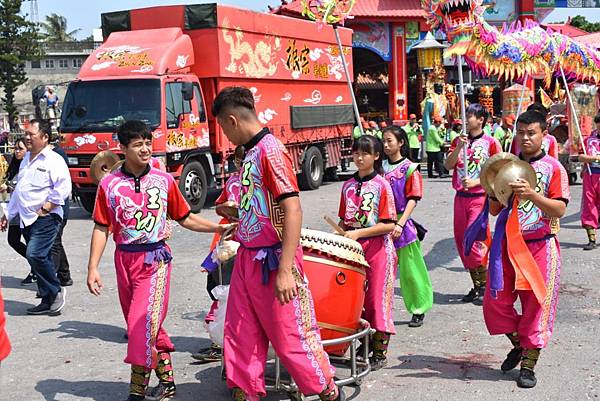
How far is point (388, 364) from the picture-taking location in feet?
18.8

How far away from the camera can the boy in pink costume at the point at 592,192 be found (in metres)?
10.1

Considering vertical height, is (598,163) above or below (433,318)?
above

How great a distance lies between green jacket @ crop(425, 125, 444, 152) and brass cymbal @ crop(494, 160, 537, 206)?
48.7 ft

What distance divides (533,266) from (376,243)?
1079mm

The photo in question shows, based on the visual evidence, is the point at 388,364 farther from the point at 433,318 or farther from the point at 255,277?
the point at 255,277

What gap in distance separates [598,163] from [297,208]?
7308mm

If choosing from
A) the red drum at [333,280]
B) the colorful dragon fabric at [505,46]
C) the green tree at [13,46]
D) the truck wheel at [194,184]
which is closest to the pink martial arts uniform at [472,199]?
the colorful dragon fabric at [505,46]

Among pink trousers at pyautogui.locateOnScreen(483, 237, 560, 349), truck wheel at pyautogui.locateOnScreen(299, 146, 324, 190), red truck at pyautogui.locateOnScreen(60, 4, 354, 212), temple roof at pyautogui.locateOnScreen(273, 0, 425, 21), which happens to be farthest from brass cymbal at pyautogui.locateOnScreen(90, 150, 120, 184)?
temple roof at pyautogui.locateOnScreen(273, 0, 425, 21)

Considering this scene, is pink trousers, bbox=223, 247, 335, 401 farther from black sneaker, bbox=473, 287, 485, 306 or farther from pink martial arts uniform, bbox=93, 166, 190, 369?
black sneaker, bbox=473, 287, 485, 306

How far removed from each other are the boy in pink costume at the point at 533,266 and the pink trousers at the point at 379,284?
677mm

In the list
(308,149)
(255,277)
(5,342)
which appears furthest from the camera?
(308,149)

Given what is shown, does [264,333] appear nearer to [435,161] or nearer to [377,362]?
[377,362]

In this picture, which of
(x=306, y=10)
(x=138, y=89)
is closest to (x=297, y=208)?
(x=306, y=10)

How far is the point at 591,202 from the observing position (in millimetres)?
10297
